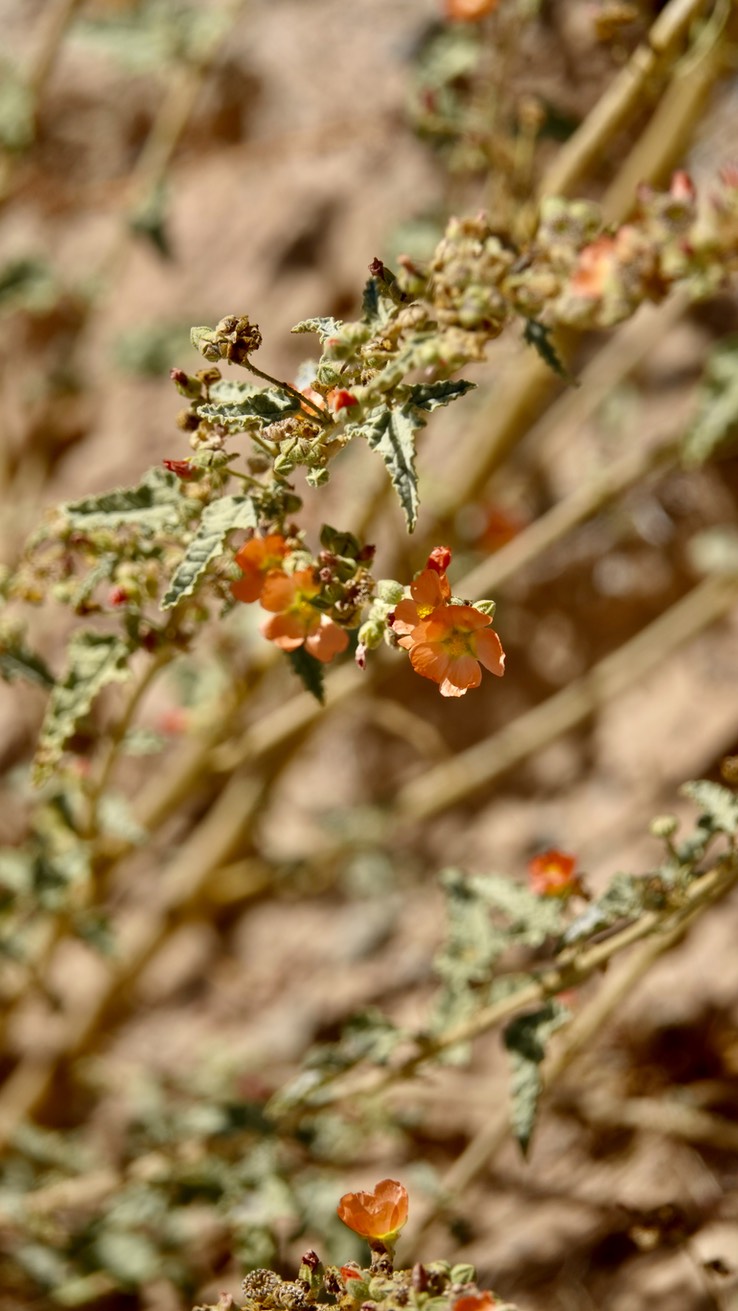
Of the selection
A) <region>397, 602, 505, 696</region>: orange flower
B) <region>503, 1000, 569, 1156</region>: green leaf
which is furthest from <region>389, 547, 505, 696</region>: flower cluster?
<region>503, 1000, 569, 1156</region>: green leaf

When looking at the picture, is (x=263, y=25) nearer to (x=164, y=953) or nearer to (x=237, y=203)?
(x=237, y=203)

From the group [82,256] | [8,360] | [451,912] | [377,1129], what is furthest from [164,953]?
[82,256]

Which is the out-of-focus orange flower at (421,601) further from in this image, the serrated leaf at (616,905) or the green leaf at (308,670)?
the serrated leaf at (616,905)

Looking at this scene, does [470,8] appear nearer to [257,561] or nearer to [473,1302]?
[257,561]

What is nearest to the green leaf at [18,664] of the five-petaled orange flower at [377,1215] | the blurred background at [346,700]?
the blurred background at [346,700]

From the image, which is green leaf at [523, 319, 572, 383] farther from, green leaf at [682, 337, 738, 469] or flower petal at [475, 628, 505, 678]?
green leaf at [682, 337, 738, 469]

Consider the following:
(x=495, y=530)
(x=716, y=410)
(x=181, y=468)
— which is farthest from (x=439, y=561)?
(x=495, y=530)
